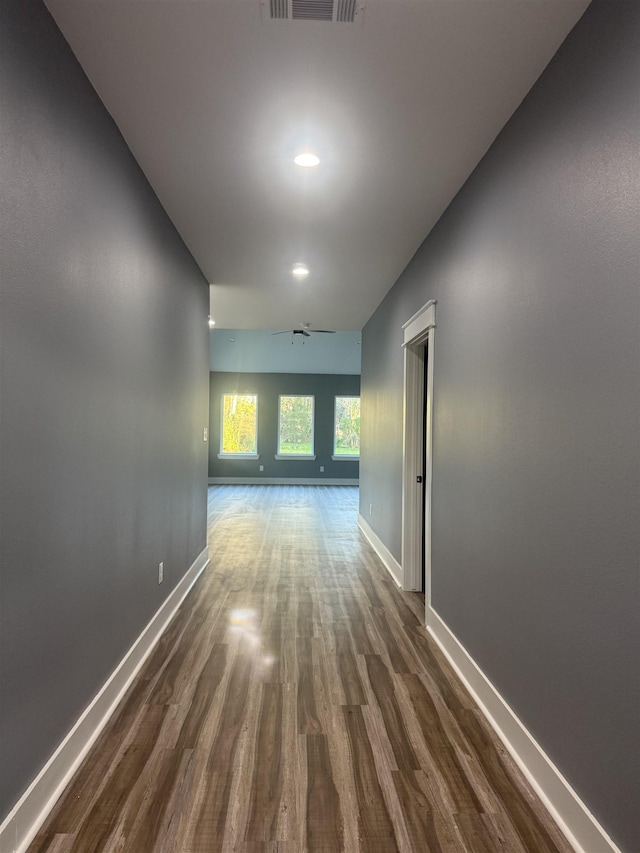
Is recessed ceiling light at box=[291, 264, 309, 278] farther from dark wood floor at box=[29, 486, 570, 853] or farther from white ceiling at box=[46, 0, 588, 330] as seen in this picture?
dark wood floor at box=[29, 486, 570, 853]

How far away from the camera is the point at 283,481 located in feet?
41.4

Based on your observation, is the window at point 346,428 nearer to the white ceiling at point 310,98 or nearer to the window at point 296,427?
the window at point 296,427

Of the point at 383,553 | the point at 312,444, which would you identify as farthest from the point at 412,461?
the point at 312,444

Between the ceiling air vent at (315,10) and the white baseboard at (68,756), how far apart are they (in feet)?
8.36

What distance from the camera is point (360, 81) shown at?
6.52 feet

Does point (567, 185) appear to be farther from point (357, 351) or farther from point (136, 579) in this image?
point (357, 351)

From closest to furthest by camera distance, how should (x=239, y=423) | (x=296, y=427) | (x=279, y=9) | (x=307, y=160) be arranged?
1. (x=279, y=9)
2. (x=307, y=160)
3. (x=239, y=423)
4. (x=296, y=427)

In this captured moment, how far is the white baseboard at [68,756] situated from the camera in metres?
1.52

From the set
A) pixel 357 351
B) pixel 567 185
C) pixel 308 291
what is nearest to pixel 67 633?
pixel 567 185

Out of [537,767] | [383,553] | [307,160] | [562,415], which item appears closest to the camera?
[562,415]

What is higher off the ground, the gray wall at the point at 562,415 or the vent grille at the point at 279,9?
the vent grille at the point at 279,9

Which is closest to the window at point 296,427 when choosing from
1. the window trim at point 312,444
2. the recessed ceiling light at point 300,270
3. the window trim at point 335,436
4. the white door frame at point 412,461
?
the window trim at point 312,444

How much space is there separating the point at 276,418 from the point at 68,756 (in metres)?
10.9

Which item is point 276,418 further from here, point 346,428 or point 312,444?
→ point 346,428
